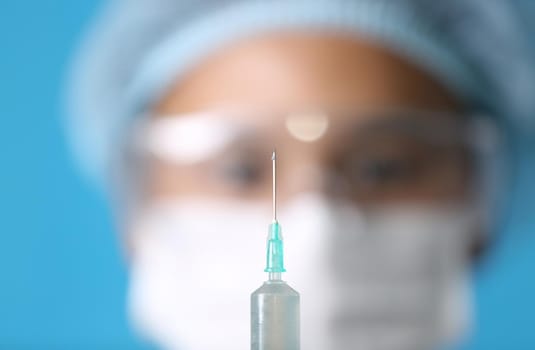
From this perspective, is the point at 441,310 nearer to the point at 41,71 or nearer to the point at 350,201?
the point at 350,201

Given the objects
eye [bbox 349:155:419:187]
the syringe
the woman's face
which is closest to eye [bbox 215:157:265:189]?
the woman's face

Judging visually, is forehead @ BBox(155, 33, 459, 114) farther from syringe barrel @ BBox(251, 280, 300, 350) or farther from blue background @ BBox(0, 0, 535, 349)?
syringe barrel @ BBox(251, 280, 300, 350)

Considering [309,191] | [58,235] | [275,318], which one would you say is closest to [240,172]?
[309,191]

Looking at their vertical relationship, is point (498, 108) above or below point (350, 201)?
above

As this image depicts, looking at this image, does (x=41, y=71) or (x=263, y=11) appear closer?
(x=263, y=11)

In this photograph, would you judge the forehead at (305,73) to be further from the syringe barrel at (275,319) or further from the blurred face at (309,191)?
the syringe barrel at (275,319)

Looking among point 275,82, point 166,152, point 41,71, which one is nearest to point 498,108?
point 275,82

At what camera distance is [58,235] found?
0.98 meters

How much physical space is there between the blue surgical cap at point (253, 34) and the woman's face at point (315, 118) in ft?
0.07

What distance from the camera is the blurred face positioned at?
891mm

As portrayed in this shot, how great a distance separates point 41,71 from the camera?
100 centimetres

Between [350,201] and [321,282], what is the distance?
97mm

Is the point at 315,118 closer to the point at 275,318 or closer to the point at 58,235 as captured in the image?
Answer: the point at 58,235

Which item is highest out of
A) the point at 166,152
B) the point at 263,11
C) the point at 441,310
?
the point at 263,11
